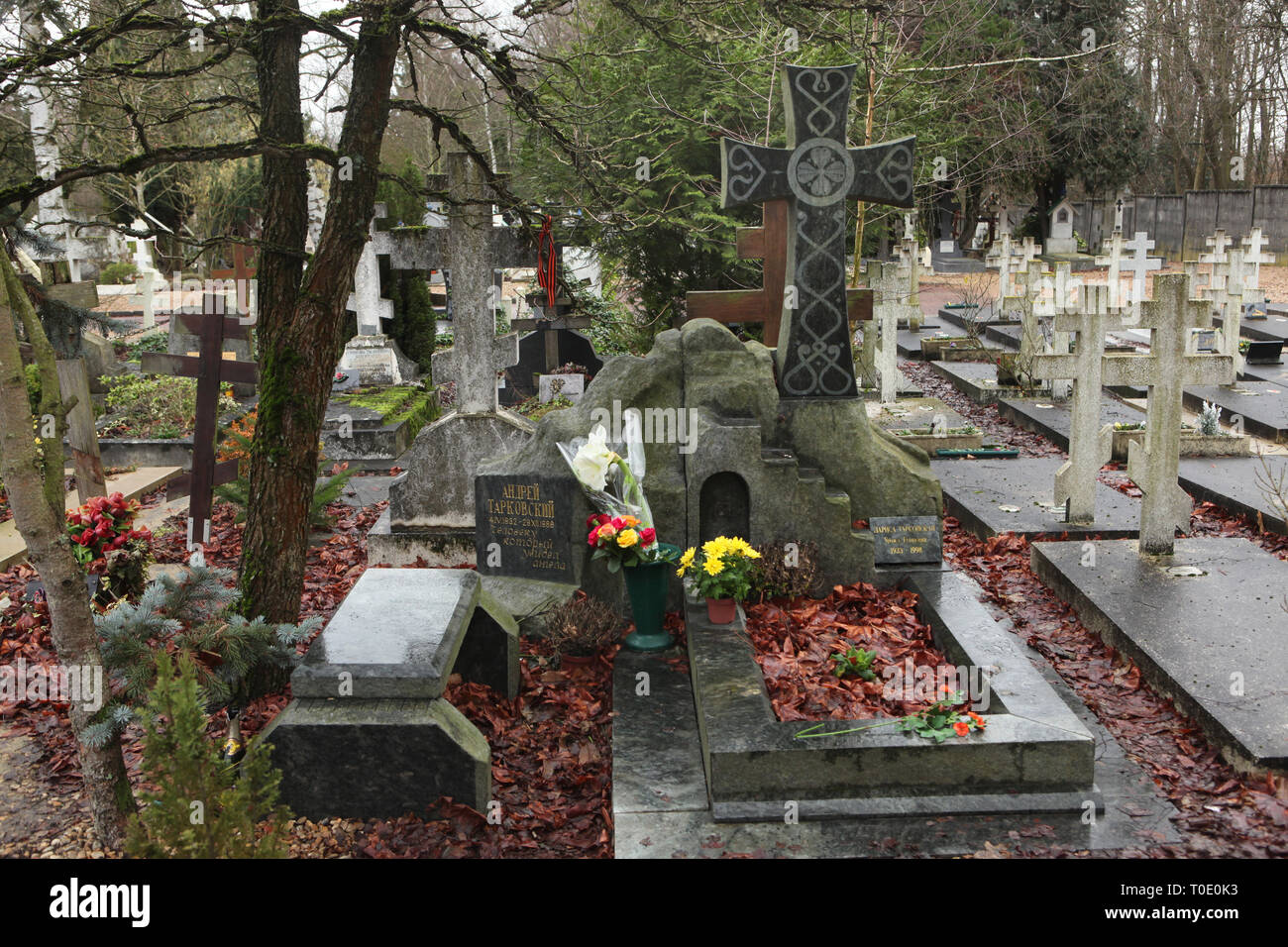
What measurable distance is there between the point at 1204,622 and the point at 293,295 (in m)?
5.65

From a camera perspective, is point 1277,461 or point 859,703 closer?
point 859,703

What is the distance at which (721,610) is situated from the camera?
675 centimetres

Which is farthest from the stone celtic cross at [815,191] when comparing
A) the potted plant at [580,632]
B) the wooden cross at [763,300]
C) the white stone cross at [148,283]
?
the white stone cross at [148,283]

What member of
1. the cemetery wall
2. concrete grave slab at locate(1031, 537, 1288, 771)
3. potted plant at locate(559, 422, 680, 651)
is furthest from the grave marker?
the cemetery wall

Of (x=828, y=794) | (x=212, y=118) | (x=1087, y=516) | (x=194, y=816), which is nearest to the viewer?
(x=194, y=816)

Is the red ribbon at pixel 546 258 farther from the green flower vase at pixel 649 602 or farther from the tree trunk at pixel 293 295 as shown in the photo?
the green flower vase at pixel 649 602

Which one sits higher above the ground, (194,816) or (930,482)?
(930,482)

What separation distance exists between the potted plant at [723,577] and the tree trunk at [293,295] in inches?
91.7

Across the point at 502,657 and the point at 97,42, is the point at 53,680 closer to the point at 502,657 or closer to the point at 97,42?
the point at 502,657

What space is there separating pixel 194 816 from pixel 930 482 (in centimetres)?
532

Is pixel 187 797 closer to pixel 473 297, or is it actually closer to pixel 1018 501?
pixel 473 297

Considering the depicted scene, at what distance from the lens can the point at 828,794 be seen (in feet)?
16.8

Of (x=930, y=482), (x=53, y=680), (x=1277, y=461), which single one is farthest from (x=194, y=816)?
(x=1277, y=461)

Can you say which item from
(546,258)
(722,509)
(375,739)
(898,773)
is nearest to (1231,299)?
(546,258)
